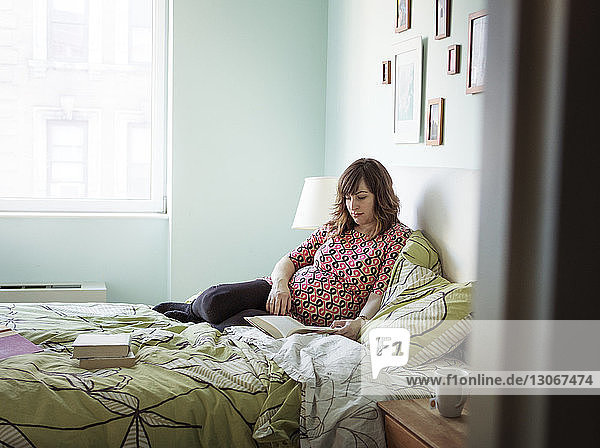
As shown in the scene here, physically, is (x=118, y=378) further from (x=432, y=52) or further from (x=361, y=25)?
(x=361, y=25)

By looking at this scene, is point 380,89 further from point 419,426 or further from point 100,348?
point 419,426

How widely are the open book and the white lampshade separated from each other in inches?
35.5

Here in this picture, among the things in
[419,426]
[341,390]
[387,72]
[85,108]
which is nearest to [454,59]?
[387,72]

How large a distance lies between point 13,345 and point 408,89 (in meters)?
1.98

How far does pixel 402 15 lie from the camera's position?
128 inches

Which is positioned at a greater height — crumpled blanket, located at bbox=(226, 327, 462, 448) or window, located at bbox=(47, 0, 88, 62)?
window, located at bbox=(47, 0, 88, 62)

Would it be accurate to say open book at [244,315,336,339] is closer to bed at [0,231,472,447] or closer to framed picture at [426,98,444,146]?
bed at [0,231,472,447]

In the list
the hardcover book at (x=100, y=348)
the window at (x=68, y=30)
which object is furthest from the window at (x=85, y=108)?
the hardcover book at (x=100, y=348)

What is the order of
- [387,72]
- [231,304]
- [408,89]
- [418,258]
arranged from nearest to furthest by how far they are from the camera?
[418,258] → [231,304] → [408,89] → [387,72]

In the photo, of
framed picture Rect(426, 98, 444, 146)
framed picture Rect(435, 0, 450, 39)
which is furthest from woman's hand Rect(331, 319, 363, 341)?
framed picture Rect(435, 0, 450, 39)

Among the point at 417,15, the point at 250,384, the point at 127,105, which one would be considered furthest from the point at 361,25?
the point at 250,384

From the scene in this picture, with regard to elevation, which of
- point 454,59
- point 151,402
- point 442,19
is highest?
point 442,19

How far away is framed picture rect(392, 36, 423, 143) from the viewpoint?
3115 mm

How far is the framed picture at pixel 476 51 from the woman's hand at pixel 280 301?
1.06m
